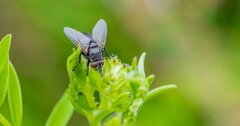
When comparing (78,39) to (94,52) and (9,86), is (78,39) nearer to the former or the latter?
(94,52)

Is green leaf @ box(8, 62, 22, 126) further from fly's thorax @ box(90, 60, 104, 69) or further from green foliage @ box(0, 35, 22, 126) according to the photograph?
fly's thorax @ box(90, 60, 104, 69)

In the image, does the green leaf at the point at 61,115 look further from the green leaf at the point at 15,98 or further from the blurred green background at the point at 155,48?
the blurred green background at the point at 155,48

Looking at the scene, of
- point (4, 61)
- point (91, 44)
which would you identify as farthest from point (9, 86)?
point (91, 44)

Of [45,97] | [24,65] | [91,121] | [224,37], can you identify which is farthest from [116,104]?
[224,37]

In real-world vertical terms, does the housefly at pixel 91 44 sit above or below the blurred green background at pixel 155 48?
above

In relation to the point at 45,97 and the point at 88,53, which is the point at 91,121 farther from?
the point at 45,97

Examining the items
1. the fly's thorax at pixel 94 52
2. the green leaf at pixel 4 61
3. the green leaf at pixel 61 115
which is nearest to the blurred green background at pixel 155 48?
the green leaf at pixel 61 115
